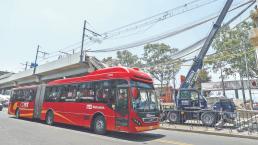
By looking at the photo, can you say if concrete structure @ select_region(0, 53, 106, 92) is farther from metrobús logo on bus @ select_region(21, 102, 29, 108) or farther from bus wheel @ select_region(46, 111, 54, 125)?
bus wheel @ select_region(46, 111, 54, 125)

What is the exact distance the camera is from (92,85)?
12.5 meters

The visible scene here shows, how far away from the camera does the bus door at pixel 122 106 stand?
10.4 meters

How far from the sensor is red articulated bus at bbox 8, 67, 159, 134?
10.4 metres

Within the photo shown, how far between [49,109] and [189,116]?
379 inches

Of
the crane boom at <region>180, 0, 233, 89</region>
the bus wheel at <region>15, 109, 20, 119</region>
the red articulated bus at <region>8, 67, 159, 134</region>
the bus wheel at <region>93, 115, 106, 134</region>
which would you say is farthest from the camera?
the bus wheel at <region>15, 109, 20, 119</region>

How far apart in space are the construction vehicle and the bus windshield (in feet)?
16.6

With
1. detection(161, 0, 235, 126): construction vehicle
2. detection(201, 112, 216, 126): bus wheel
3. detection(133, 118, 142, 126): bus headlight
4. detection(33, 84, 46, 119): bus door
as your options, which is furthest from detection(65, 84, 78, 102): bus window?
detection(201, 112, 216, 126): bus wheel

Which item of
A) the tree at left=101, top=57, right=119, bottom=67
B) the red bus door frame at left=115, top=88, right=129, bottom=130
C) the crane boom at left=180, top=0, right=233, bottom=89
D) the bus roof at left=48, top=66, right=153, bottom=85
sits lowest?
the red bus door frame at left=115, top=88, right=129, bottom=130

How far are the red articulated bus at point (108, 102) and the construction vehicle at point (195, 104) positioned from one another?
5035 mm

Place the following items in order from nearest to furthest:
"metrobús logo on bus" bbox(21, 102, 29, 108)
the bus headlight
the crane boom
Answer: the bus headlight, the crane boom, "metrobús logo on bus" bbox(21, 102, 29, 108)

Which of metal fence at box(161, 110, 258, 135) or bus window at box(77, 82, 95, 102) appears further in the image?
metal fence at box(161, 110, 258, 135)

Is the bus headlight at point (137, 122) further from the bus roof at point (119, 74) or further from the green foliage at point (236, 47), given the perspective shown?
the green foliage at point (236, 47)

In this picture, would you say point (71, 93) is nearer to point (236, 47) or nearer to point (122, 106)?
point (122, 106)

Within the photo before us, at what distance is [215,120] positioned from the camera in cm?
1448
